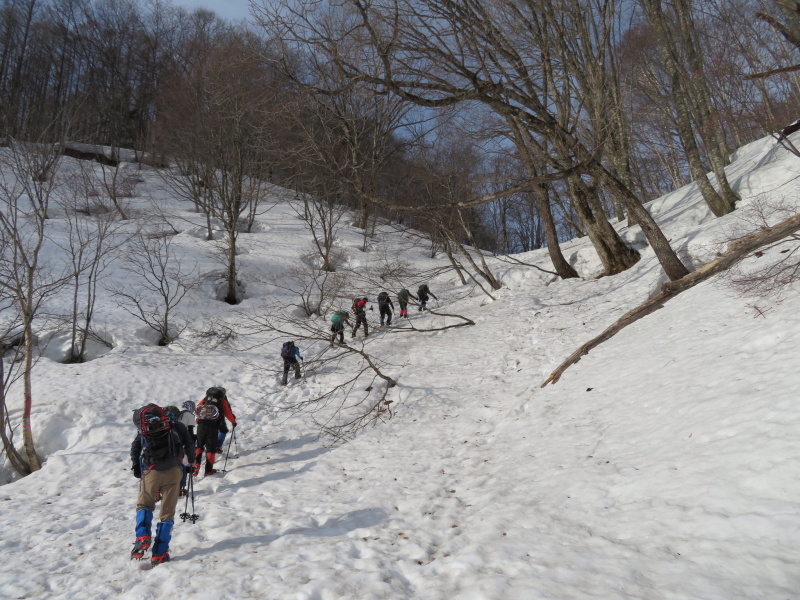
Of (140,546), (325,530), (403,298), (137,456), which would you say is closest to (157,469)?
(137,456)

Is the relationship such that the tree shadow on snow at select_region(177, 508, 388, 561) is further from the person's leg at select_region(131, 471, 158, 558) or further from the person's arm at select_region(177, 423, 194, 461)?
the person's arm at select_region(177, 423, 194, 461)

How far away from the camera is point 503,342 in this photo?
10648 mm

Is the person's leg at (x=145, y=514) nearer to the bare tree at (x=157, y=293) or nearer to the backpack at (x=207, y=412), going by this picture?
the backpack at (x=207, y=412)

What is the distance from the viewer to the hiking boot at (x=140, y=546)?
414cm

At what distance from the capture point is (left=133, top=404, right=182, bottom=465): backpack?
4590 mm

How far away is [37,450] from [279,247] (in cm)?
1683

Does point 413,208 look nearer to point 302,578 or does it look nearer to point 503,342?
point 503,342

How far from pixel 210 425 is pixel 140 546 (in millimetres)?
3011

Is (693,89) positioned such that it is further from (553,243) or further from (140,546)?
(140,546)

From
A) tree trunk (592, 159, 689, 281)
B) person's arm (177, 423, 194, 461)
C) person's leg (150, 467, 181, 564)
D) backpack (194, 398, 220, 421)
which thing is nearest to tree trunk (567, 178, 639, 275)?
tree trunk (592, 159, 689, 281)

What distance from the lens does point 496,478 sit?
5.18m

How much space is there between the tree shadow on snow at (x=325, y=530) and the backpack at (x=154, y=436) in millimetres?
1035

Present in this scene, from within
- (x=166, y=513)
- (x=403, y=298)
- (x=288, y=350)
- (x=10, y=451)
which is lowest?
(x=166, y=513)

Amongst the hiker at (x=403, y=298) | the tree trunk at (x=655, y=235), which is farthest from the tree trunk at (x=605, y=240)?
the hiker at (x=403, y=298)
